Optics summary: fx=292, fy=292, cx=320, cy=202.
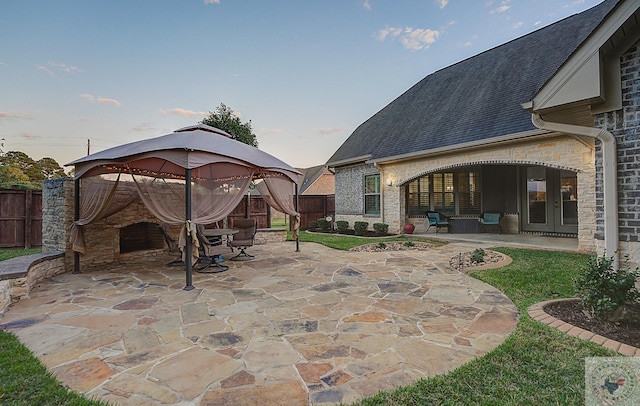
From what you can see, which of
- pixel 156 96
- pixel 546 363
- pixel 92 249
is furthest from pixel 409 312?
pixel 156 96

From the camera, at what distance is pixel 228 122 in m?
15.2

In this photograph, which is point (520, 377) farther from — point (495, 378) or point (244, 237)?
point (244, 237)

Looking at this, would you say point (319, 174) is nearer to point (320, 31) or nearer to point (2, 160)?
point (320, 31)

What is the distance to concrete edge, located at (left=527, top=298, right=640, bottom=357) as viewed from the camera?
8.17ft

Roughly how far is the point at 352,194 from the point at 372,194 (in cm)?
128

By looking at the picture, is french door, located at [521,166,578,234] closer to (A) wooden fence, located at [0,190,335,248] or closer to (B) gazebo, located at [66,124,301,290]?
(B) gazebo, located at [66,124,301,290]

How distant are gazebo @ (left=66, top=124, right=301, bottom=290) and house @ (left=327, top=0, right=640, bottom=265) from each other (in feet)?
16.8

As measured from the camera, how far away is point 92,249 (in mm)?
6906

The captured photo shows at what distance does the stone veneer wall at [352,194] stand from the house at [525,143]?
0.17 feet

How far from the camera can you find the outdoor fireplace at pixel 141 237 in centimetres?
852

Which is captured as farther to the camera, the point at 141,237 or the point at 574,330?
the point at 141,237

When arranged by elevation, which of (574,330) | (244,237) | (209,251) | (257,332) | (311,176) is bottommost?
(257,332)

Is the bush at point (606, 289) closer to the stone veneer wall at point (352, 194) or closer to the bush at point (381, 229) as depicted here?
the bush at point (381, 229)

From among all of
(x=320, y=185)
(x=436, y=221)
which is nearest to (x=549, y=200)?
(x=436, y=221)
